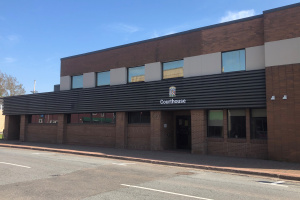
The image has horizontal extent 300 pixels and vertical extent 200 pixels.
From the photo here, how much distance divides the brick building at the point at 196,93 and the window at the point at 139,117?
7 cm

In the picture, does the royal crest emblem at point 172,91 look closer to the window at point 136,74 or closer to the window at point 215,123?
the window at point 215,123

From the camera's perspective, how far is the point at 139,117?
19172mm

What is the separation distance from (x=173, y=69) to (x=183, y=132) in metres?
4.49

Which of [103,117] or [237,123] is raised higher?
[103,117]

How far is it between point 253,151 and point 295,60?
201 inches

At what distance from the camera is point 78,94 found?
73.2 feet

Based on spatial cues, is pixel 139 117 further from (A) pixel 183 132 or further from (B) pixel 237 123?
(B) pixel 237 123

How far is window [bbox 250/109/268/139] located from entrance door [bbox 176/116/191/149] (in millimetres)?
4881

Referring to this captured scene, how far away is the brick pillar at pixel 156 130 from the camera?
58.1 ft

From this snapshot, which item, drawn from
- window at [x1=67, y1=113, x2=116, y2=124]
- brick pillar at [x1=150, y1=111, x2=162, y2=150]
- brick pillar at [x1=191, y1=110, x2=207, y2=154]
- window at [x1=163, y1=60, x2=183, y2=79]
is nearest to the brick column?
brick pillar at [x1=191, y1=110, x2=207, y2=154]

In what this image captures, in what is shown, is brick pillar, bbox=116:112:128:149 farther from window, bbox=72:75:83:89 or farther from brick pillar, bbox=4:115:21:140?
brick pillar, bbox=4:115:21:140

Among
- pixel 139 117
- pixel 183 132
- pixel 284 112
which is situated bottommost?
pixel 183 132

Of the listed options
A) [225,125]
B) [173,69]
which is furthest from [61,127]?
[225,125]

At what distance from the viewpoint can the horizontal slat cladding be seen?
561 inches
